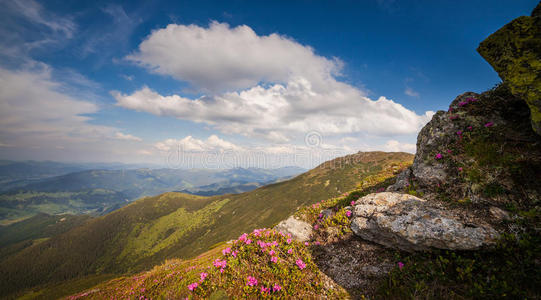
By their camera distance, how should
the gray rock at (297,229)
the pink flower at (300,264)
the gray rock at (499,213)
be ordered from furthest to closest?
the gray rock at (297,229)
the pink flower at (300,264)
the gray rock at (499,213)

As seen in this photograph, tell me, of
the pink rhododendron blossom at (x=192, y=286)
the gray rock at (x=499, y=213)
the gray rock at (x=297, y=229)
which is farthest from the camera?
the gray rock at (x=297, y=229)

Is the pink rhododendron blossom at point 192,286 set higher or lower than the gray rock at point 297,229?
lower

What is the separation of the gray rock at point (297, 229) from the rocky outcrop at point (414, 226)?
2.50 metres

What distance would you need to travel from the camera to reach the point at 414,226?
659 cm

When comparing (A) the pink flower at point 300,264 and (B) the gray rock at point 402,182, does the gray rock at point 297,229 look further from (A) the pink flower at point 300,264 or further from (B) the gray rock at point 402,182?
(B) the gray rock at point 402,182

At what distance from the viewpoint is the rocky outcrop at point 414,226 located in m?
5.68

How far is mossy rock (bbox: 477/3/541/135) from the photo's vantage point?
6.48 m

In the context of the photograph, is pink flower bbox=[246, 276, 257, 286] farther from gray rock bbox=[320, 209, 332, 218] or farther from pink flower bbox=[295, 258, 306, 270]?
gray rock bbox=[320, 209, 332, 218]

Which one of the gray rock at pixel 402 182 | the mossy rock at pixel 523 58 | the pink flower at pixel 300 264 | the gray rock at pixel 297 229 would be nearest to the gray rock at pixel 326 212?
the gray rock at pixel 297 229

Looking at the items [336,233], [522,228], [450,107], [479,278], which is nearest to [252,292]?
[336,233]

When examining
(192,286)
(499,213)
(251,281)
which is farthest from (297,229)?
(499,213)

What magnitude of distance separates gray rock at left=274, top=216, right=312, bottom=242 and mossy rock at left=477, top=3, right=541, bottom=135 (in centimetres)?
929

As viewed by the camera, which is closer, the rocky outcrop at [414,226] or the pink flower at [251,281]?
the rocky outcrop at [414,226]

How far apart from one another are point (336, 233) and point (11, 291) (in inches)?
12497
